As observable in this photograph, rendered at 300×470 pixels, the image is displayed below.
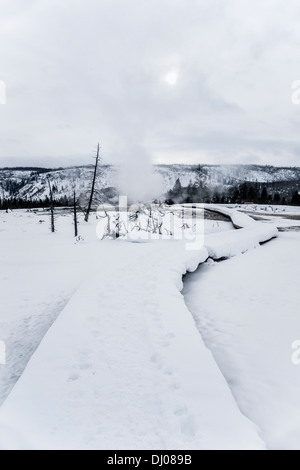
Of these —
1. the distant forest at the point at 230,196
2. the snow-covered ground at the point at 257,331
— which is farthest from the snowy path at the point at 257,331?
the distant forest at the point at 230,196

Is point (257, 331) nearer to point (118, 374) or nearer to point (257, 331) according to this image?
point (257, 331)

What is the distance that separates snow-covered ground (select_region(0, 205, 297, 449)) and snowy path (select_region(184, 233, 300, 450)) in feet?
0.29

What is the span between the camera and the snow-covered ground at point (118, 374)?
10.0ft

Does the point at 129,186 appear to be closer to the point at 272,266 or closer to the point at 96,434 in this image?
the point at 272,266

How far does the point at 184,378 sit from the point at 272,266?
348 inches

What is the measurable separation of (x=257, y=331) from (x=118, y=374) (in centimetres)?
351

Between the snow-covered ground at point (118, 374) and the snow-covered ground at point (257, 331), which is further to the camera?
the snow-covered ground at point (257, 331)

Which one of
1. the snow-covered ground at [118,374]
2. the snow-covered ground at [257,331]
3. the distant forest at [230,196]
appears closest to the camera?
the snow-covered ground at [118,374]

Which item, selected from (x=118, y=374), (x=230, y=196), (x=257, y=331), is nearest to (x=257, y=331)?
(x=257, y=331)

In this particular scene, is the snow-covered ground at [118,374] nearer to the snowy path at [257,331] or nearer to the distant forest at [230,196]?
the snowy path at [257,331]

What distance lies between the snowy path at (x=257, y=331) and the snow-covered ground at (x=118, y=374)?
0.29ft

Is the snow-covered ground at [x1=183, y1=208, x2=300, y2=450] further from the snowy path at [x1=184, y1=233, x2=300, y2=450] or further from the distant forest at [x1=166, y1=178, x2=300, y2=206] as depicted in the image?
the distant forest at [x1=166, y1=178, x2=300, y2=206]

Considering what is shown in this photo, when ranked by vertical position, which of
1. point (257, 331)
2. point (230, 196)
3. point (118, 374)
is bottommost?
point (257, 331)

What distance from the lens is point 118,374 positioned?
4.09 metres
